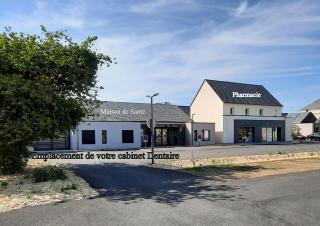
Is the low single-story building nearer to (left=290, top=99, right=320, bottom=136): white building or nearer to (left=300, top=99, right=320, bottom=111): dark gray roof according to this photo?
(left=290, top=99, right=320, bottom=136): white building

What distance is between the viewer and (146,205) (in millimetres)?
10852

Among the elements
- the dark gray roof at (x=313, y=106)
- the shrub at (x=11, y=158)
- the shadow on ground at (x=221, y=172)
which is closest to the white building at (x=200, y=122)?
the shrub at (x=11, y=158)

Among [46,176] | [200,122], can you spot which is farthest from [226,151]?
[46,176]

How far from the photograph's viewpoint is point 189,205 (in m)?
10.8

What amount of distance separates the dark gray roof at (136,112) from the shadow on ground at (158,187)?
26611mm

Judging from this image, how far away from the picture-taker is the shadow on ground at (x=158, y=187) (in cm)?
1209

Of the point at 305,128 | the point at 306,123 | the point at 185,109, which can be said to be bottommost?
the point at 305,128

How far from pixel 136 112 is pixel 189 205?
38.4m

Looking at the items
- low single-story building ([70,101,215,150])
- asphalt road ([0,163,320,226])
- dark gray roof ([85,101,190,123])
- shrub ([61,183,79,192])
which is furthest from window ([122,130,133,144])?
shrub ([61,183,79,192])

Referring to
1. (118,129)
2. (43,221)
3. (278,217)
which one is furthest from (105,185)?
(118,129)

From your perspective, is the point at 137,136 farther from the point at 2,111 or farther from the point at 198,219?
the point at 198,219

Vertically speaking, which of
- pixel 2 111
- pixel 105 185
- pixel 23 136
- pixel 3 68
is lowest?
pixel 105 185

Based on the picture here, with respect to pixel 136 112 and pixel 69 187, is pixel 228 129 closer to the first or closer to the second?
pixel 136 112

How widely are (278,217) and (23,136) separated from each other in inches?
439
